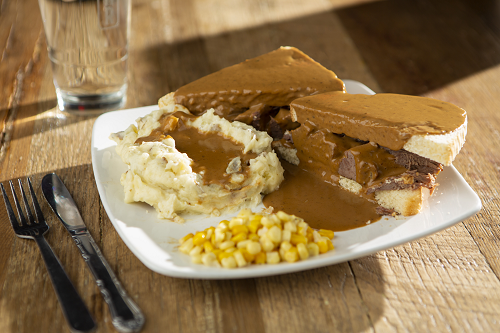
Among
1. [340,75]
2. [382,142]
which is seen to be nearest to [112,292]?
[382,142]

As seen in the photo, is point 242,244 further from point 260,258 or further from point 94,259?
point 94,259

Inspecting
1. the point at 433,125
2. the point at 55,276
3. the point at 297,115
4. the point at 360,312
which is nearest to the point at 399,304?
the point at 360,312

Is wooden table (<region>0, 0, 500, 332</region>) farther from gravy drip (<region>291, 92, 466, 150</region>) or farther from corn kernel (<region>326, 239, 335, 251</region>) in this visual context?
gravy drip (<region>291, 92, 466, 150</region>)

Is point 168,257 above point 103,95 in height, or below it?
above

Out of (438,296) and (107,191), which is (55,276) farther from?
(438,296)

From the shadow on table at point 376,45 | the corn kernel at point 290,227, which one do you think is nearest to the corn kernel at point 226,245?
the corn kernel at point 290,227

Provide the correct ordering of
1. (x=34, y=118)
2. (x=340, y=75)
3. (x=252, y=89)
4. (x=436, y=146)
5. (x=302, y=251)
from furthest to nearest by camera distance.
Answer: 1. (x=340, y=75)
2. (x=34, y=118)
3. (x=252, y=89)
4. (x=436, y=146)
5. (x=302, y=251)
